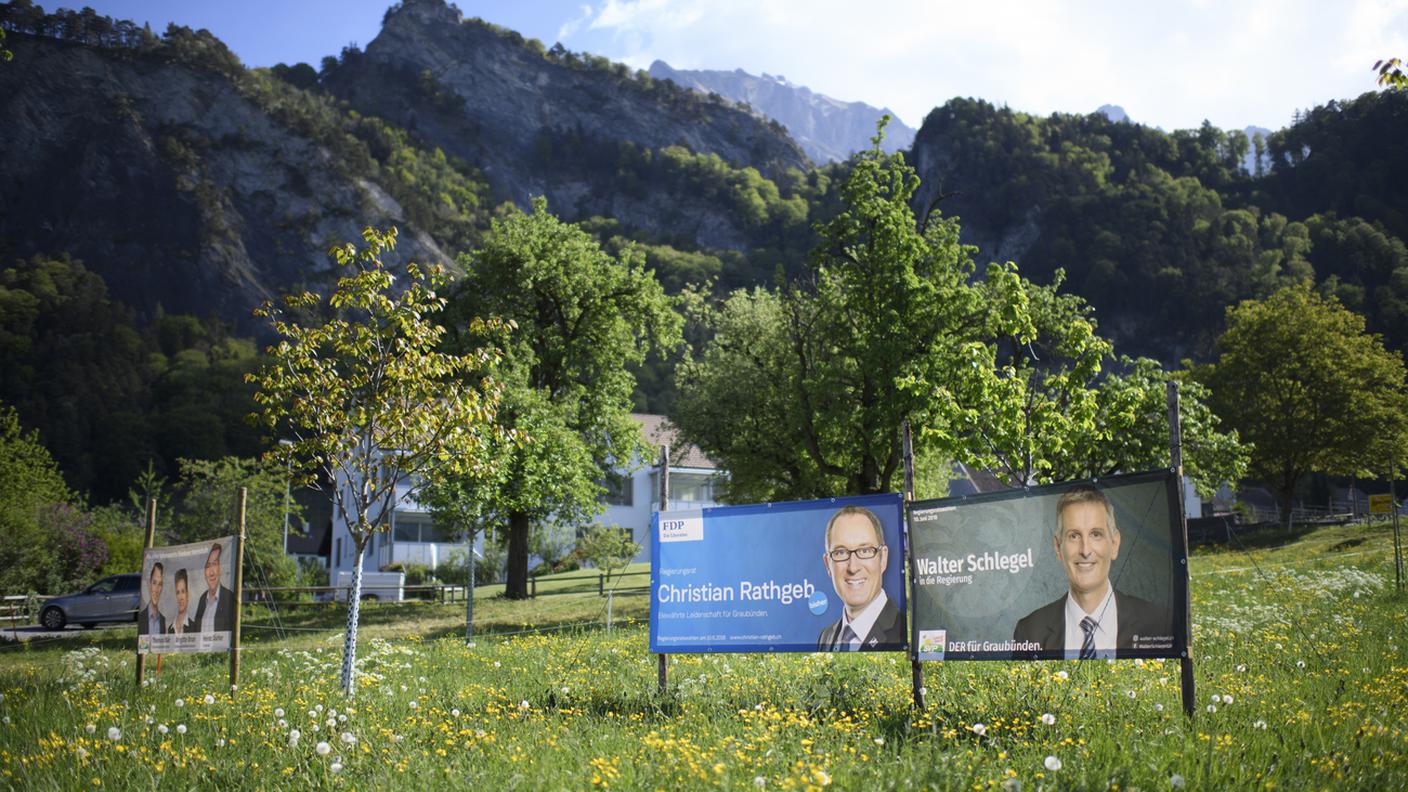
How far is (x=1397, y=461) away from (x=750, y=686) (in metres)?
53.5

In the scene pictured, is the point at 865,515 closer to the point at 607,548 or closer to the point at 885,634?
the point at 885,634

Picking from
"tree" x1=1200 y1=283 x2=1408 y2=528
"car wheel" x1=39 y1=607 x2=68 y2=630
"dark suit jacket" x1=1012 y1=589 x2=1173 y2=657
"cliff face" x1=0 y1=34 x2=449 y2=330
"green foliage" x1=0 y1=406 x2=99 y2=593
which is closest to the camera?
"dark suit jacket" x1=1012 y1=589 x2=1173 y2=657

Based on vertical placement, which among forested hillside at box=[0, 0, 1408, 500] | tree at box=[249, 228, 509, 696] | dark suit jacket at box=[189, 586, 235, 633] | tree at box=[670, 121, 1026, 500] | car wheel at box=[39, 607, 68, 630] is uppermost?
forested hillside at box=[0, 0, 1408, 500]

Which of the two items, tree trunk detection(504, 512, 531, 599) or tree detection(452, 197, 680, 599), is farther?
tree trunk detection(504, 512, 531, 599)

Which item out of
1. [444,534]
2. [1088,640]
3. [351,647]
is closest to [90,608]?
[444,534]

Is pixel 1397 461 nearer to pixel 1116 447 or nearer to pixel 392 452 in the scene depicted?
pixel 1116 447

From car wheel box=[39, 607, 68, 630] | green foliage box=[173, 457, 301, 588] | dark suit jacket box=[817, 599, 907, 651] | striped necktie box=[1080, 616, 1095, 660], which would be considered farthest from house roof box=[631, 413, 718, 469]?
striped necktie box=[1080, 616, 1095, 660]

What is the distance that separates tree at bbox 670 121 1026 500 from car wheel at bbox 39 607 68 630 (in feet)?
65.0

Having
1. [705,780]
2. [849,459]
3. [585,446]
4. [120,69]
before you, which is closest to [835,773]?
[705,780]

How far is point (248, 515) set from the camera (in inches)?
1636

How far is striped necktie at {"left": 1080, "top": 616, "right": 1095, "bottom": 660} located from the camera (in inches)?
328

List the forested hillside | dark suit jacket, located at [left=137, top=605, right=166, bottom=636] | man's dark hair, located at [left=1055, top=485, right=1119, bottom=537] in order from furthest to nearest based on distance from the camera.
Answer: the forested hillside, dark suit jacket, located at [left=137, top=605, right=166, bottom=636], man's dark hair, located at [left=1055, top=485, right=1119, bottom=537]

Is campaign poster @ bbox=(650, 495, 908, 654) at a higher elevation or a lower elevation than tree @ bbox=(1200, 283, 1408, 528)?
lower

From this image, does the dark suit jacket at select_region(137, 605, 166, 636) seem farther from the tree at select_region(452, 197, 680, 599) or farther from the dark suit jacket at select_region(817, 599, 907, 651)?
the tree at select_region(452, 197, 680, 599)
